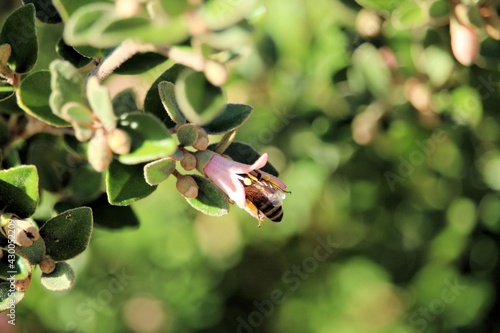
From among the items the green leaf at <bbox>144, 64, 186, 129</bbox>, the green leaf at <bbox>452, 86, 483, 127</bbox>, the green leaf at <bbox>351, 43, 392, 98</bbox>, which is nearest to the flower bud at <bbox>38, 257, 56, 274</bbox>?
the green leaf at <bbox>144, 64, 186, 129</bbox>

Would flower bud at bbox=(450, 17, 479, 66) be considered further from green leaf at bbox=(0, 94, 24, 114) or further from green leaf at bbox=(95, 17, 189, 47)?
green leaf at bbox=(0, 94, 24, 114)

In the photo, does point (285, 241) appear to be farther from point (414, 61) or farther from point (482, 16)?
point (482, 16)

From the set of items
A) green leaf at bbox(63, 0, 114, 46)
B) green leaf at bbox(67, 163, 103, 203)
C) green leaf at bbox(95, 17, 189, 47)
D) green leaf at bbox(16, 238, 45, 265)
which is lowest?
green leaf at bbox(67, 163, 103, 203)

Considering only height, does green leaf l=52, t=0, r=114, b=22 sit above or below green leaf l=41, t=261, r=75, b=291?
above

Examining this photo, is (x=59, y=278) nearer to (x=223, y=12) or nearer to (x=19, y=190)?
(x=19, y=190)

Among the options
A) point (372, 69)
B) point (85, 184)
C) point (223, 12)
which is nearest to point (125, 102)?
point (85, 184)

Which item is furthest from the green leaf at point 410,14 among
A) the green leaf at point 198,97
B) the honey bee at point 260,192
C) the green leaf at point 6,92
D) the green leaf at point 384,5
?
the green leaf at point 6,92

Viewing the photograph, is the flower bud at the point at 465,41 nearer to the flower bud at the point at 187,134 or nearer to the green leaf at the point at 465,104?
the green leaf at the point at 465,104
